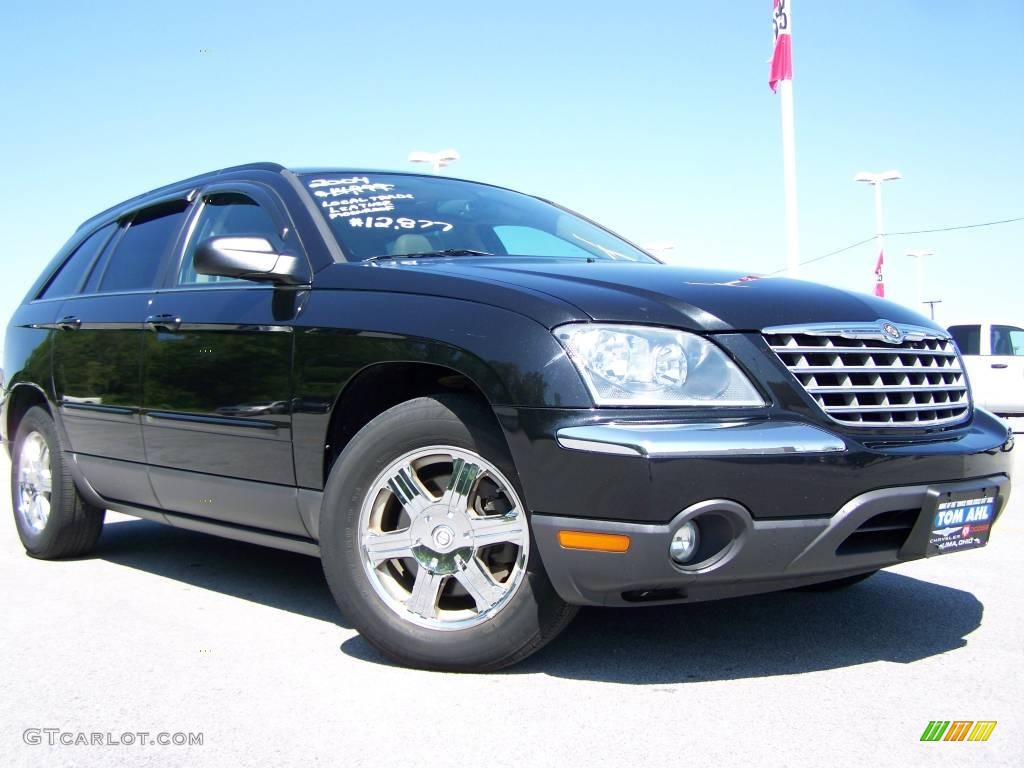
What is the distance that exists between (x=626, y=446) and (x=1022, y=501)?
17.7 ft

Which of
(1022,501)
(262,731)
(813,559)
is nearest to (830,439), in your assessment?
(813,559)

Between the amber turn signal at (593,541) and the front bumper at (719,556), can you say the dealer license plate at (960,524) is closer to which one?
the front bumper at (719,556)

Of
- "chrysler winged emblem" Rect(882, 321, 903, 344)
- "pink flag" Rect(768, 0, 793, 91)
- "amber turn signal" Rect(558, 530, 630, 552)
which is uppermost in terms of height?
"pink flag" Rect(768, 0, 793, 91)

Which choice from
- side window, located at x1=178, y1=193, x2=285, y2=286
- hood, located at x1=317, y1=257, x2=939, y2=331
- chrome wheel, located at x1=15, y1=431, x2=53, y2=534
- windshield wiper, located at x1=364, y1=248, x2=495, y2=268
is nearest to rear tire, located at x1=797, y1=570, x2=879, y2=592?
hood, located at x1=317, y1=257, x2=939, y2=331

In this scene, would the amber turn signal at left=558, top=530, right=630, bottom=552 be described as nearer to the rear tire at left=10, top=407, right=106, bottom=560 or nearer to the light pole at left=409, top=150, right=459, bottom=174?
the rear tire at left=10, top=407, right=106, bottom=560

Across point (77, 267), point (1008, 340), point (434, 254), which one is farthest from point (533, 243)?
point (1008, 340)

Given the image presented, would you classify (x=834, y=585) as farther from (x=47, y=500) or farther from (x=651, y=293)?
(x=47, y=500)

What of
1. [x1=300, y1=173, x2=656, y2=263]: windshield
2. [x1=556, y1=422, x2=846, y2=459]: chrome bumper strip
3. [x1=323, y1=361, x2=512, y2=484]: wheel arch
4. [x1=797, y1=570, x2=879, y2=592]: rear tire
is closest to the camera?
[x1=556, y1=422, x2=846, y2=459]: chrome bumper strip

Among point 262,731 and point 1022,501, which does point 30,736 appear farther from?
point 1022,501

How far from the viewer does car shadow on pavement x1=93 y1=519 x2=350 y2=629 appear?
4.41 meters

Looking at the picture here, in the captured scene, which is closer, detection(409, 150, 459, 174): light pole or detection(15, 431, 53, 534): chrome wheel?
detection(15, 431, 53, 534): chrome wheel

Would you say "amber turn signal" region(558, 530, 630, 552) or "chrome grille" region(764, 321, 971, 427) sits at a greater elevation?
"chrome grille" region(764, 321, 971, 427)

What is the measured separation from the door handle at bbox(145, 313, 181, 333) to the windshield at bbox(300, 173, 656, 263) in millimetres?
763

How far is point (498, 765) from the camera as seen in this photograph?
2.58 meters
